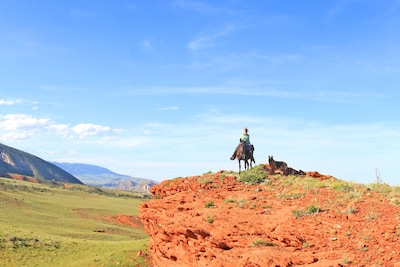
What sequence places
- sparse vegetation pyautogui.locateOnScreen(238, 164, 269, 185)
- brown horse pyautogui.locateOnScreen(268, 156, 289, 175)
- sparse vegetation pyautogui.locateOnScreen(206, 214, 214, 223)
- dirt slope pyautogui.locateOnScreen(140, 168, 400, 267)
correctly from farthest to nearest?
brown horse pyautogui.locateOnScreen(268, 156, 289, 175)
sparse vegetation pyautogui.locateOnScreen(238, 164, 269, 185)
sparse vegetation pyautogui.locateOnScreen(206, 214, 214, 223)
dirt slope pyautogui.locateOnScreen(140, 168, 400, 267)

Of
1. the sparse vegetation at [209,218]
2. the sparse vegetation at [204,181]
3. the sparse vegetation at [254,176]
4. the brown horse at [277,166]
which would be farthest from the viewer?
the brown horse at [277,166]

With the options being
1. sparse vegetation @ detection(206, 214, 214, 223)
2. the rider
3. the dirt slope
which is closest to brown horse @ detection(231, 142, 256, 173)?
the rider

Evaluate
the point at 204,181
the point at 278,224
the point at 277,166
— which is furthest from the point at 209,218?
the point at 277,166

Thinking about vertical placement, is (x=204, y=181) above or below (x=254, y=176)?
below

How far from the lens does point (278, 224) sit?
1650 cm

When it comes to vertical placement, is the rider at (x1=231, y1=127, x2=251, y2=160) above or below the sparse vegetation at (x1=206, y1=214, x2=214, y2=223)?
above

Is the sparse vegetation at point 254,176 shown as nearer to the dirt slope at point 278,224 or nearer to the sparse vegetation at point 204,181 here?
the dirt slope at point 278,224

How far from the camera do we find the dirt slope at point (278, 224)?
43.8ft

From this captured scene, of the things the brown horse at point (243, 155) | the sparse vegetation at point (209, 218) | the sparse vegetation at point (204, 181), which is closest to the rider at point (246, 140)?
the brown horse at point (243, 155)

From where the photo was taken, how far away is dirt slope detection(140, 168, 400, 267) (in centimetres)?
1336

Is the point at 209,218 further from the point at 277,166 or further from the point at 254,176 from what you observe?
the point at 277,166

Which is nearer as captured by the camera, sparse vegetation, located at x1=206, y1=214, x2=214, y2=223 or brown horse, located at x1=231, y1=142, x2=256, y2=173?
sparse vegetation, located at x1=206, y1=214, x2=214, y2=223

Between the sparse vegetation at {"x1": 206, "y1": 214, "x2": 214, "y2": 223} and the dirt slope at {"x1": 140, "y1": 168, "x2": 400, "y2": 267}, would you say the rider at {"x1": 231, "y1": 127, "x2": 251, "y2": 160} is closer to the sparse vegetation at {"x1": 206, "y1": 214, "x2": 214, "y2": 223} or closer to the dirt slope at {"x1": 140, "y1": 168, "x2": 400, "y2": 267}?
the dirt slope at {"x1": 140, "y1": 168, "x2": 400, "y2": 267}

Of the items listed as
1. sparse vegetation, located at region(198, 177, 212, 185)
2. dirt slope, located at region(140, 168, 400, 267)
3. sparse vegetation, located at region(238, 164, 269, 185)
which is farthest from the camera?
sparse vegetation, located at region(198, 177, 212, 185)
